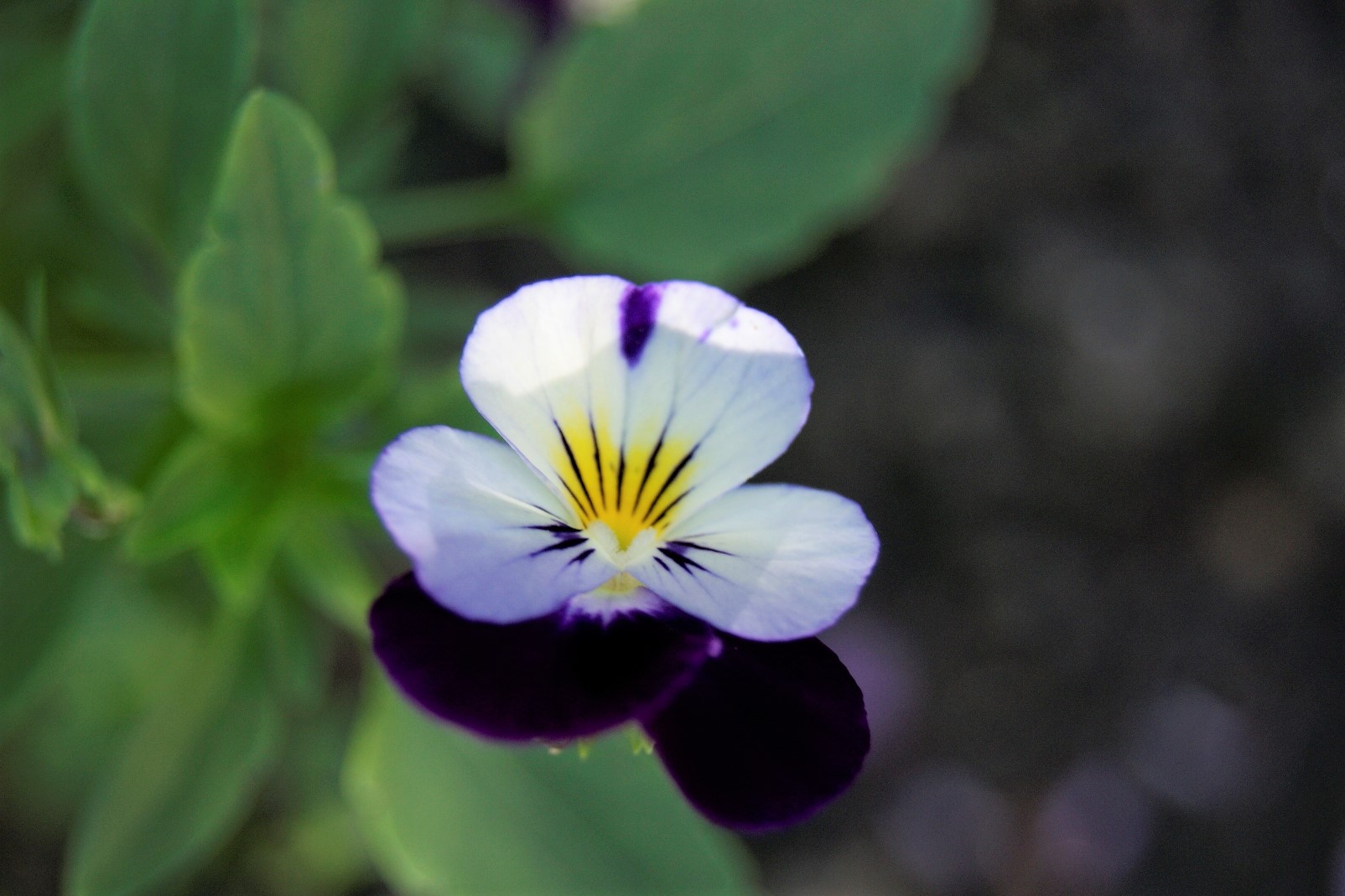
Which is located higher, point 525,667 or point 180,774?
point 525,667

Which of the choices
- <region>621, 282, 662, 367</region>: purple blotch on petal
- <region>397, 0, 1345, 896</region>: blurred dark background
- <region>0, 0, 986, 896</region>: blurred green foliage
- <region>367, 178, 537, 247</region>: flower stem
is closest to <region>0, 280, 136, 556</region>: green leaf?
<region>0, 0, 986, 896</region>: blurred green foliage

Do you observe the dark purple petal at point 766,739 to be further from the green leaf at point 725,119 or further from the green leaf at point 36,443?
the green leaf at point 725,119

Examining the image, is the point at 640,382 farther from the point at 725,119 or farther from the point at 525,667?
the point at 725,119

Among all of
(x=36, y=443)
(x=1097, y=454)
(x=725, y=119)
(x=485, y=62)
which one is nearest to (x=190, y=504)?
(x=36, y=443)

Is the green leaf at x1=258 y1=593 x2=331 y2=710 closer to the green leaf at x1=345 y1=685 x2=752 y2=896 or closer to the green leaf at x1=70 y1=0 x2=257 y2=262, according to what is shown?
the green leaf at x1=345 y1=685 x2=752 y2=896

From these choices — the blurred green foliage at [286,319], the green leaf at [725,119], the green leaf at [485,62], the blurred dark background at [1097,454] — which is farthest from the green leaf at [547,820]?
the green leaf at [485,62]

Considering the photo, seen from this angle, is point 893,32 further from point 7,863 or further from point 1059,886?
point 7,863

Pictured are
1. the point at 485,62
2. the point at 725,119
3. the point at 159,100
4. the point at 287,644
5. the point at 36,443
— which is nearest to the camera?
the point at 36,443

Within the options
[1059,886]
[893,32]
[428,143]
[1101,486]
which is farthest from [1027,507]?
[428,143]
